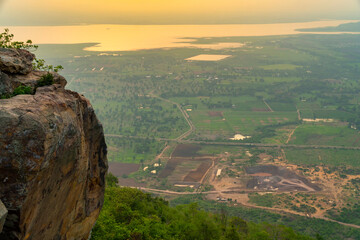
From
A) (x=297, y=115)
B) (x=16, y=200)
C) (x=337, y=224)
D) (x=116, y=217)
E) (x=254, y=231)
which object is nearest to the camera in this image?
(x=16, y=200)

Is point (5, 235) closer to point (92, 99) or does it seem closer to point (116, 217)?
point (116, 217)

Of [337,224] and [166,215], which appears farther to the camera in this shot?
[337,224]

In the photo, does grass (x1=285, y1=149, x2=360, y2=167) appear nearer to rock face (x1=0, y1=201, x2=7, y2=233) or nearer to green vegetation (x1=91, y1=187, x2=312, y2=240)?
green vegetation (x1=91, y1=187, x2=312, y2=240)

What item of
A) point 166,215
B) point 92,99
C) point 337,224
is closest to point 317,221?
point 337,224

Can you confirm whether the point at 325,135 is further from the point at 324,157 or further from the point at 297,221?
the point at 297,221

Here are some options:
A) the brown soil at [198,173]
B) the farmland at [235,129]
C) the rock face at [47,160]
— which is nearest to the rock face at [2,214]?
the rock face at [47,160]

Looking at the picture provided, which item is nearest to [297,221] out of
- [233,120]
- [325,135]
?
[325,135]

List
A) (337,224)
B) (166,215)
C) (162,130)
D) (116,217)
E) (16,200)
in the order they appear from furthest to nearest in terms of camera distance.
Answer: (162,130), (337,224), (166,215), (116,217), (16,200)

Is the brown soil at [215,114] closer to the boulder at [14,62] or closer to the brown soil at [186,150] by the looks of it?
the brown soil at [186,150]
